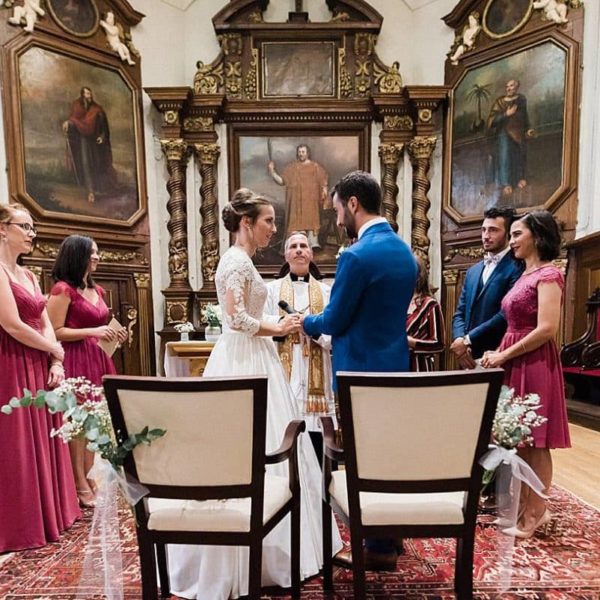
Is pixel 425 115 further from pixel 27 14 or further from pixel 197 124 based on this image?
pixel 27 14

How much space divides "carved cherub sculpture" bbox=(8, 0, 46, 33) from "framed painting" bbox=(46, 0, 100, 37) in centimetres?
19

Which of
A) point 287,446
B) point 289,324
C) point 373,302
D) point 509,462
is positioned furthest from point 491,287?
point 287,446

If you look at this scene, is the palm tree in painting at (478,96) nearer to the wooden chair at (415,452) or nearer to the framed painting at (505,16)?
the framed painting at (505,16)

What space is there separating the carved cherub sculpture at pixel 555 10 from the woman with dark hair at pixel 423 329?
4.54 m

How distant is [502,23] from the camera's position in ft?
20.8

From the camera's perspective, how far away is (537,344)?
8.17 ft

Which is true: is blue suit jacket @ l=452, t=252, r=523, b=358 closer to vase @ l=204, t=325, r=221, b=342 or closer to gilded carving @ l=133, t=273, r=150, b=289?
vase @ l=204, t=325, r=221, b=342

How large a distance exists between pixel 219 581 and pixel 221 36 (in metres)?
7.27

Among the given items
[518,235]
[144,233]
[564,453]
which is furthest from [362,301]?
[144,233]

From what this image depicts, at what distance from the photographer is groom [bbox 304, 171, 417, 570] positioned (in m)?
2.00

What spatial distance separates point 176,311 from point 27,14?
4228 millimetres

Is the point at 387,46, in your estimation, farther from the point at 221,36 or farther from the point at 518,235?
the point at 518,235

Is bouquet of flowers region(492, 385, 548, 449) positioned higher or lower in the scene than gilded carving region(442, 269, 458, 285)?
lower

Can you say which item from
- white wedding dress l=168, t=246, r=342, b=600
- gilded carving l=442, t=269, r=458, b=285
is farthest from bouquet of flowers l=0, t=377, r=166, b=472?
gilded carving l=442, t=269, r=458, b=285
